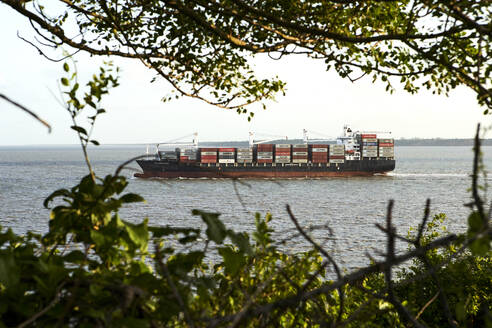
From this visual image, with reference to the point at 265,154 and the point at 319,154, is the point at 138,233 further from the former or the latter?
the point at 319,154

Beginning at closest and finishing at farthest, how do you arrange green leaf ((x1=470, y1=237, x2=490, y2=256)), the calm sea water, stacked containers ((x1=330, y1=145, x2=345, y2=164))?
green leaf ((x1=470, y1=237, x2=490, y2=256))
the calm sea water
stacked containers ((x1=330, y1=145, x2=345, y2=164))

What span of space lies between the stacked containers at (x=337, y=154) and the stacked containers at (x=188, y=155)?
70.9 feet

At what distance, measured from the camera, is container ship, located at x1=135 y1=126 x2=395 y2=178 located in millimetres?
72500

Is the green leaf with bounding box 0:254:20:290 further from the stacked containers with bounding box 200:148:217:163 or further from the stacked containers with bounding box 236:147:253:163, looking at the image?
the stacked containers with bounding box 236:147:253:163

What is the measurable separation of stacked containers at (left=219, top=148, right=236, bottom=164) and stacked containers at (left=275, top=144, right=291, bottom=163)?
21.9ft

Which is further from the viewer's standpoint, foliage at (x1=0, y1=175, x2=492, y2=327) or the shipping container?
the shipping container

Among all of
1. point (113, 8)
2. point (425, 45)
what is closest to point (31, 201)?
point (113, 8)

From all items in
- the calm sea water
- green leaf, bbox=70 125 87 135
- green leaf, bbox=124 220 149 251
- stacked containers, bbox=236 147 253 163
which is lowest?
Result: the calm sea water

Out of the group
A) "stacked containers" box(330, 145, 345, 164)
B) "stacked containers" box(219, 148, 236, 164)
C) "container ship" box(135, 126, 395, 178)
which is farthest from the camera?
"stacked containers" box(330, 145, 345, 164)

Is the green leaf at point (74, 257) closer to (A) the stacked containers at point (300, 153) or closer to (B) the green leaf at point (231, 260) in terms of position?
(B) the green leaf at point (231, 260)

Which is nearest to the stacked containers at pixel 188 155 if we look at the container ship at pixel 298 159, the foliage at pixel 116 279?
the container ship at pixel 298 159

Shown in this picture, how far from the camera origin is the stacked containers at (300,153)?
74562 millimetres

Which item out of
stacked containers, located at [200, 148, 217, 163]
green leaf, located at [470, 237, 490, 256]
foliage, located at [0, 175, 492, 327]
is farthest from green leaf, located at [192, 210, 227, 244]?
stacked containers, located at [200, 148, 217, 163]

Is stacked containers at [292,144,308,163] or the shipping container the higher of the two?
stacked containers at [292,144,308,163]
